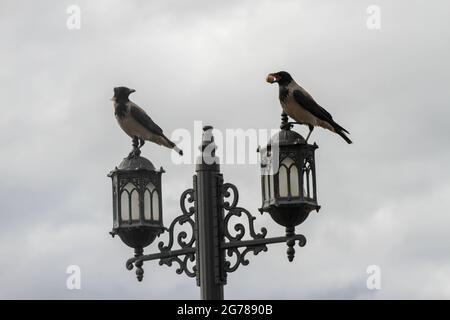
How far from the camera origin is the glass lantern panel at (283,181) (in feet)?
69.8

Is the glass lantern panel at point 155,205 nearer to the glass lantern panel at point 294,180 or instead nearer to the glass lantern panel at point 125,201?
the glass lantern panel at point 125,201

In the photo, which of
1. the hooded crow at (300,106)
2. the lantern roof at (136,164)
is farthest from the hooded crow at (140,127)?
the hooded crow at (300,106)

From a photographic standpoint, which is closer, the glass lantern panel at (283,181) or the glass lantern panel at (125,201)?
the glass lantern panel at (283,181)

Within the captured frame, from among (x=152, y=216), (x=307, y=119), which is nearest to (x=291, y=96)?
(x=307, y=119)

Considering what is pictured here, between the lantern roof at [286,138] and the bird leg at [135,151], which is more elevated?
the bird leg at [135,151]

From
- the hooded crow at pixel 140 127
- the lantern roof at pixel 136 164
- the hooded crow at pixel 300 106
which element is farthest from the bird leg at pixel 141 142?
the hooded crow at pixel 300 106

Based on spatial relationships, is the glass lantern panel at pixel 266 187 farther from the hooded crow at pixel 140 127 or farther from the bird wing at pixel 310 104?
the hooded crow at pixel 140 127

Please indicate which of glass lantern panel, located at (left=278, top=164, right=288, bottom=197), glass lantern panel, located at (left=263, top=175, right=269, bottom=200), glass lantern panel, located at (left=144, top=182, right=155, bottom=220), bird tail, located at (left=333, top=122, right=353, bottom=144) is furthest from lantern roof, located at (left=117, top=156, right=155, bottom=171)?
bird tail, located at (left=333, top=122, right=353, bottom=144)

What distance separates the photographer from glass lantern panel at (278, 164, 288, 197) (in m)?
21.3

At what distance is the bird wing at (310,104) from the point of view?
22000 mm

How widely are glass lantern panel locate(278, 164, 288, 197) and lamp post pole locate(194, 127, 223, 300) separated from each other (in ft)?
2.09

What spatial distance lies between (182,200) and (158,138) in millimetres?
1131
